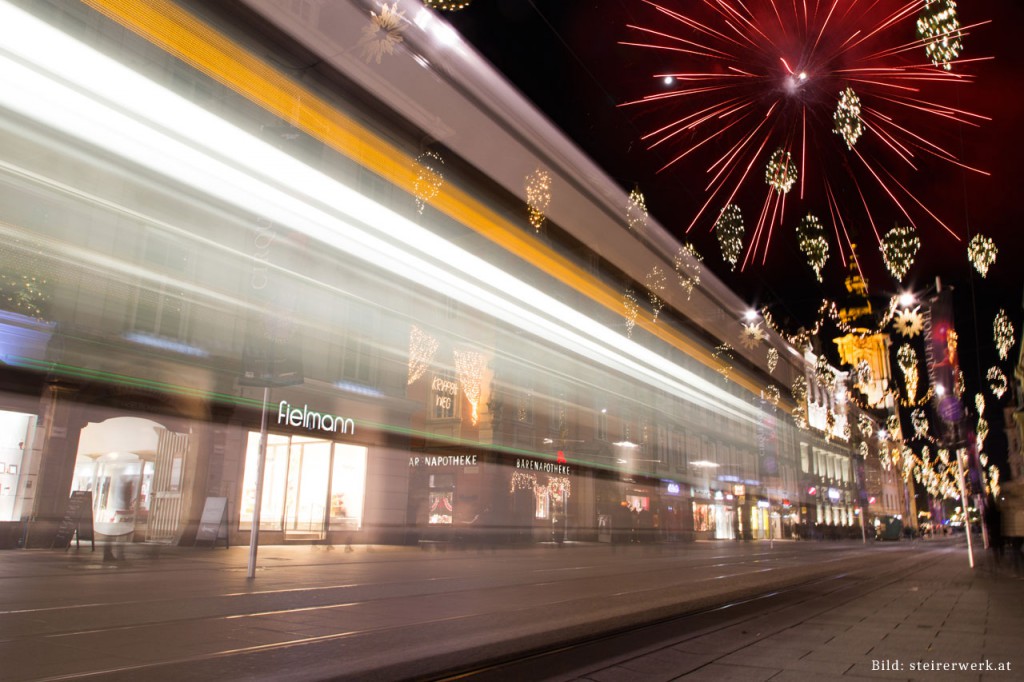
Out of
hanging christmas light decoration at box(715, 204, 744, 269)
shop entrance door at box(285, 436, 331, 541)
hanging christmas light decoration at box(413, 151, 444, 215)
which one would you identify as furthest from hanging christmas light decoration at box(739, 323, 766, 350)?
hanging christmas light decoration at box(413, 151, 444, 215)

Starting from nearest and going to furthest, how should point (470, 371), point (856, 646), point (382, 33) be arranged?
point (856, 646) → point (382, 33) → point (470, 371)

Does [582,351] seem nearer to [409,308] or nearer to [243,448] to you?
[409,308]

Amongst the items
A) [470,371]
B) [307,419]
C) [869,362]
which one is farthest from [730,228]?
[869,362]

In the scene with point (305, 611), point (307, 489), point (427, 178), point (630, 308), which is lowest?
point (305, 611)

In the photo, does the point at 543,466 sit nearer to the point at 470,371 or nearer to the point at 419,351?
the point at 470,371

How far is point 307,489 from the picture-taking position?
18.3 metres

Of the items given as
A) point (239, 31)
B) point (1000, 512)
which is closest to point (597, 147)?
point (239, 31)

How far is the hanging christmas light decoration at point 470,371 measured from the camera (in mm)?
9836

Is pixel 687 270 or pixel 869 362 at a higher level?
pixel 869 362

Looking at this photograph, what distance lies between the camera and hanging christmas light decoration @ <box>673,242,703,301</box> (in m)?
13.8

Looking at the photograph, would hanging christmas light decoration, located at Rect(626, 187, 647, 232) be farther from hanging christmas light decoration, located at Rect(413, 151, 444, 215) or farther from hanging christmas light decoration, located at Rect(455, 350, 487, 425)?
hanging christmas light decoration, located at Rect(413, 151, 444, 215)

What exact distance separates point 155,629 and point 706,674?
4629mm

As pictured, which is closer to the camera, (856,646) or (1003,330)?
(856,646)

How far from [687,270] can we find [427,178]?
7.92m
